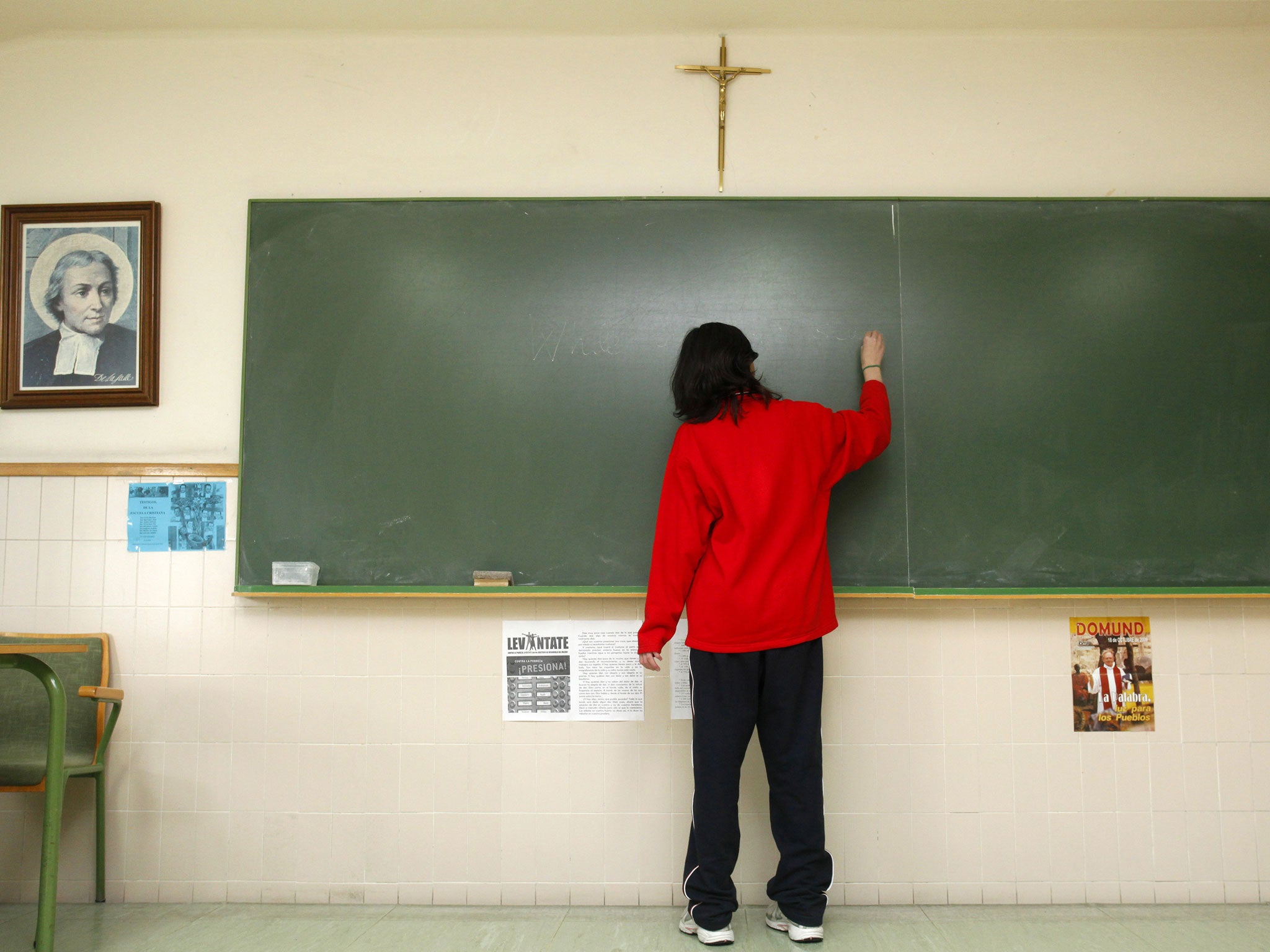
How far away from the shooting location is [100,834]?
2.60 metres

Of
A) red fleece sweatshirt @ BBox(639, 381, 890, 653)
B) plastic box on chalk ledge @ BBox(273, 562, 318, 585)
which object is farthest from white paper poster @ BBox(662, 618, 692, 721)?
plastic box on chalk ledge @ BBox(273, 562, 318, 585)

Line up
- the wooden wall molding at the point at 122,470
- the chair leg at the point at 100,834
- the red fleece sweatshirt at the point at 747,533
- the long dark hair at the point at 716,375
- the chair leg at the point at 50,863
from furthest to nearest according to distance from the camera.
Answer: the wooden wall molding at the point at 122,470, the chair leg at the point at 100,834, the long dark hair at the point at 716,375, the red fleece sweatshirt at the point at 747,533, the chair leg at the point at 50,863

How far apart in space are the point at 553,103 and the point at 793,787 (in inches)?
91.4

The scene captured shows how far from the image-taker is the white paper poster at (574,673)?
266 centimetres

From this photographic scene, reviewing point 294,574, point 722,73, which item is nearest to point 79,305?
point 294,574

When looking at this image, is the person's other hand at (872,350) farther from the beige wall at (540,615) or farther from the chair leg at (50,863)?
the chair leg at (50,863)

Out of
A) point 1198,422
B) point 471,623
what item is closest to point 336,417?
point 471,623

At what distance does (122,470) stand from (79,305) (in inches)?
23.5

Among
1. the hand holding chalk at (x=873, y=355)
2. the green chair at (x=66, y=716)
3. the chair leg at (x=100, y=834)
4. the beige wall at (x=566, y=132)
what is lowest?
the chair leg at (x=100, y=834)

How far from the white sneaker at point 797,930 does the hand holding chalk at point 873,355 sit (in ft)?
5.30

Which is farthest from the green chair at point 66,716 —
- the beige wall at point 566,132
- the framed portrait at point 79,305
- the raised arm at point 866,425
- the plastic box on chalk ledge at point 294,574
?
the raised arm at point 866,425

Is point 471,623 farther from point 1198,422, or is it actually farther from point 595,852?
point 1198,422

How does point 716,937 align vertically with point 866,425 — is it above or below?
below

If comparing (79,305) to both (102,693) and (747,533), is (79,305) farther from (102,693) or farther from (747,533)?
(747,533)
